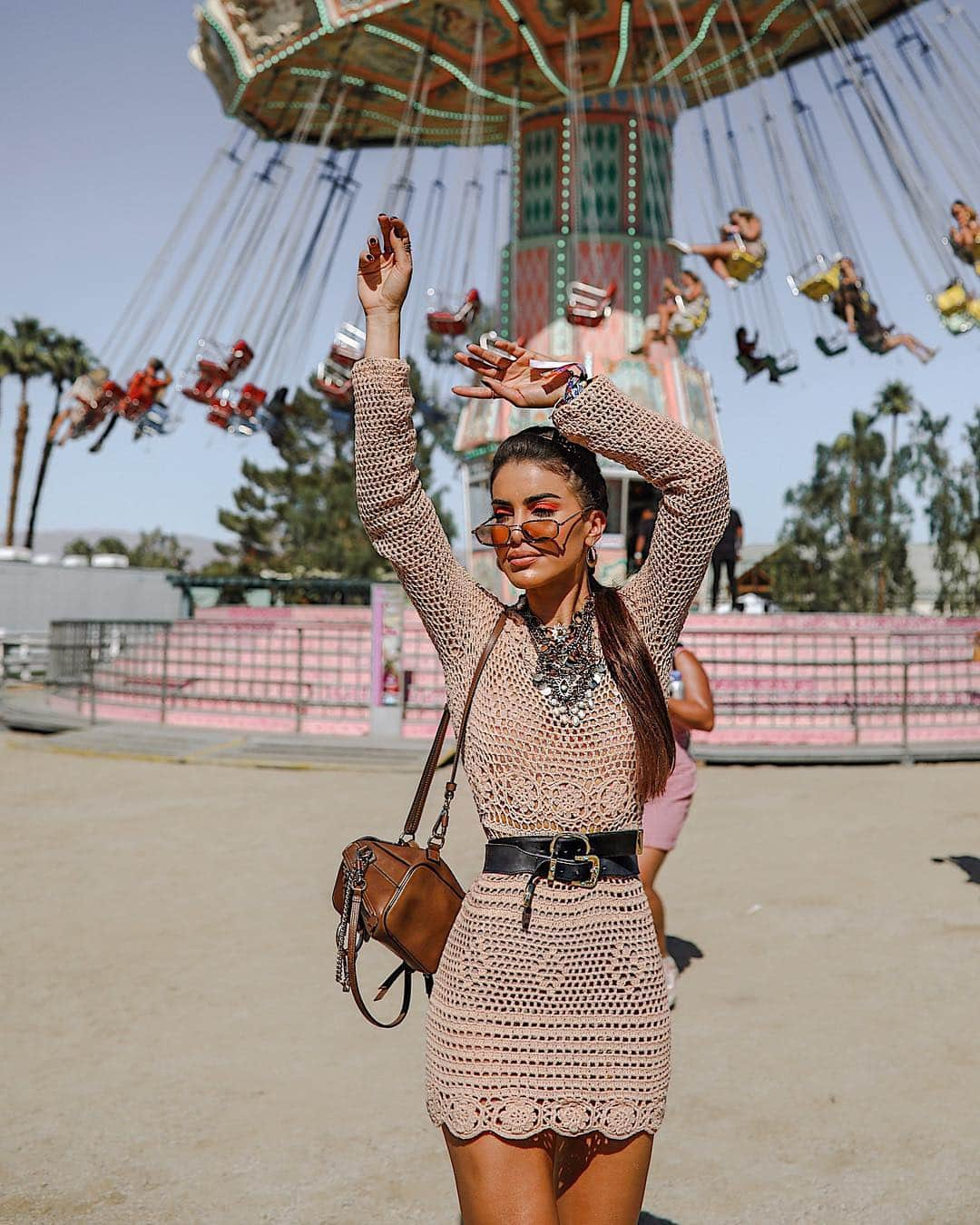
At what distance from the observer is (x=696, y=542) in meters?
2.36

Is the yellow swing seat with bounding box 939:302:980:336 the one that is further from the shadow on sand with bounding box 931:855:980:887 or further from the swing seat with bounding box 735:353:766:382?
the shadow on sand with bounding box 931:855:980:887

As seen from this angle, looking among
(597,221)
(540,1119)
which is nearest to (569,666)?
(540,1119)

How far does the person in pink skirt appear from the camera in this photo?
506cm

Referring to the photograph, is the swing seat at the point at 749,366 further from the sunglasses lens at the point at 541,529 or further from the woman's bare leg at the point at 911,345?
the sunglasses lens at the point at 541,529

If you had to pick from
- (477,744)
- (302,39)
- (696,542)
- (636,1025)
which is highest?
(302,39)

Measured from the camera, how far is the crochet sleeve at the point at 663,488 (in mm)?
2312

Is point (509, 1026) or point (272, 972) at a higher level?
point (509, 1026)

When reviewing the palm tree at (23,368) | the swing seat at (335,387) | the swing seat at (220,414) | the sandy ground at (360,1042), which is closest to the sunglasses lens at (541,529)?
the sandy ground at (360,1042)

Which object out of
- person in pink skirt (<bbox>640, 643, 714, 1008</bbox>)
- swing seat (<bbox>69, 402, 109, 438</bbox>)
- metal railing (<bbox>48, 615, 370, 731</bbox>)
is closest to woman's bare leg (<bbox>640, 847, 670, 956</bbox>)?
person in pink skirt (<bbox>640, 643, 714, 1008</bbox>)

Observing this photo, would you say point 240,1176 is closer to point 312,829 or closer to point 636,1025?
point 636,1025

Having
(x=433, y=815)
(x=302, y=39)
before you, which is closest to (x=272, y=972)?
(x=433, y=815)

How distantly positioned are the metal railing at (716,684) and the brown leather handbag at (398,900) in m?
13.4

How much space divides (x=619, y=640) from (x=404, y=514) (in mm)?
482

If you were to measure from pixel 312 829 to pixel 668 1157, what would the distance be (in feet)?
20.5
